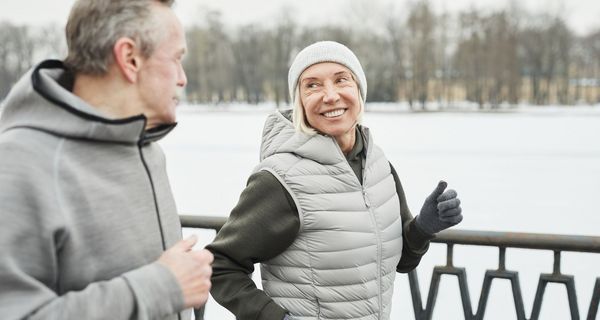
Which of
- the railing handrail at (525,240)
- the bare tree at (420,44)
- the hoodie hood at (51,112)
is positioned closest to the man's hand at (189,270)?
the hoodie hood at (51,112)

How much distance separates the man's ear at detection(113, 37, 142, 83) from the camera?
4.43 ft

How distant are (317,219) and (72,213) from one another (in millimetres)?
889

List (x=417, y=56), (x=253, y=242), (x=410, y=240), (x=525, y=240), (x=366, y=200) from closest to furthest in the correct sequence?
(x=253, y=242), (x=366, y=200), (x=410, y=240), (x=525, y=240), (x=417, y=56)

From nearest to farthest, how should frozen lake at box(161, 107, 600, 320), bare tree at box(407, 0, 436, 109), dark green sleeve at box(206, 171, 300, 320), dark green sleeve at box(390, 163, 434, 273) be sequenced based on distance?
dark green sleeve at box(206, 171, 300, 320), dark green sleeve at box(390, 163, 434, 273), frozen lake at box(161, 107, 600, 320), bare tree at box(407, 0, 436, 109)

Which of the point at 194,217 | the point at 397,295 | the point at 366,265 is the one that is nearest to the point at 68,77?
the point at 366,265

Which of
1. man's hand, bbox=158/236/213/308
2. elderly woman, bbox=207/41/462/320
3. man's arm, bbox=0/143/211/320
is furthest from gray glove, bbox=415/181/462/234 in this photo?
man's arm, bbox=0/143/211/320

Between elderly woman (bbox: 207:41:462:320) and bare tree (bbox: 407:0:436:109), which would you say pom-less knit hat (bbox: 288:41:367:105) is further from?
bare tree (bbox: 407:0:436:109)

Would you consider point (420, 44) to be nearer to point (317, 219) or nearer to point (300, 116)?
point (300, 116)

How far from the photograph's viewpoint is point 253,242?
1.94 metres

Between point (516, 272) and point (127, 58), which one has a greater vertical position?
point (127, 58)

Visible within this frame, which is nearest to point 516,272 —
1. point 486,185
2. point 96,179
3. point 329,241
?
point 329,241

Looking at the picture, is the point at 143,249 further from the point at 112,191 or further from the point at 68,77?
the point at 68,77

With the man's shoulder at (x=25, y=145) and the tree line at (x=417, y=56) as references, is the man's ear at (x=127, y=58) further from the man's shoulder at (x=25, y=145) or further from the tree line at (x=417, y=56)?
the tree line at (x=417, y=56)

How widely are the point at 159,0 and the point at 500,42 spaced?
58299mm
